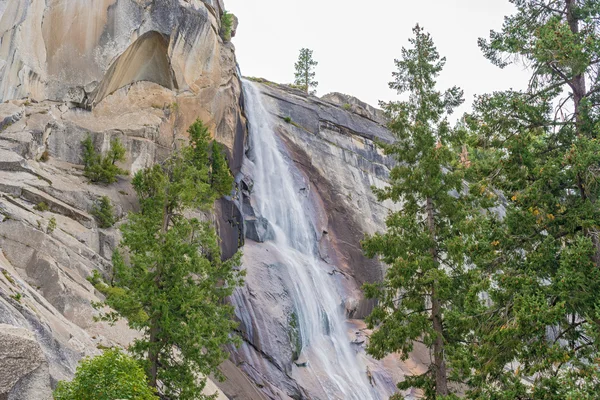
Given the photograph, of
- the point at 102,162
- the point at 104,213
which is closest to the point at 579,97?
the point at 104,213

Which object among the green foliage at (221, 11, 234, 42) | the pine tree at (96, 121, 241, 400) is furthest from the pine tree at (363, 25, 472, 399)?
the green foliage at (221, 11, 234, 42)

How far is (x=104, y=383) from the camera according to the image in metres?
10.2

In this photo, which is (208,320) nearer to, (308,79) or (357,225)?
(357,225)

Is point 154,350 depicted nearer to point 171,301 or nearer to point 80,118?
point 171,301

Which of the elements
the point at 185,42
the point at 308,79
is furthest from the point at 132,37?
the point at 308,79

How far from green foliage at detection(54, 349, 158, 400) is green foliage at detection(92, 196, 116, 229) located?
13.2 m

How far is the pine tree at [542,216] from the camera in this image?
37.8 feet

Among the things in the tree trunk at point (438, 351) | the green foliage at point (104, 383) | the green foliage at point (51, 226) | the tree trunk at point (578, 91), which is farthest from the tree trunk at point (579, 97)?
the green foliage at point (51, 226)

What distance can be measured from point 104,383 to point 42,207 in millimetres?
12424

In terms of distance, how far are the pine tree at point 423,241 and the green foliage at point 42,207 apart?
37.6 feet

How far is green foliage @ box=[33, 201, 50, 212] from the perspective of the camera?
67.5 ft

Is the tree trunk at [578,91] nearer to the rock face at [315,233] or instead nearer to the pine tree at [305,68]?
the rock face at [315,233]

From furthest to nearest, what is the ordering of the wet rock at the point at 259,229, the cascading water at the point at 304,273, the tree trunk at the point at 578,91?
1. the wet rock at the point at 259,229
2. the cascading water at the point at 304,273
3. the tree trunk at the point at 578,91

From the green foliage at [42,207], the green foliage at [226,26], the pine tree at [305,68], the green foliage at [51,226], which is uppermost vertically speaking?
the pine tree at [305,68]
